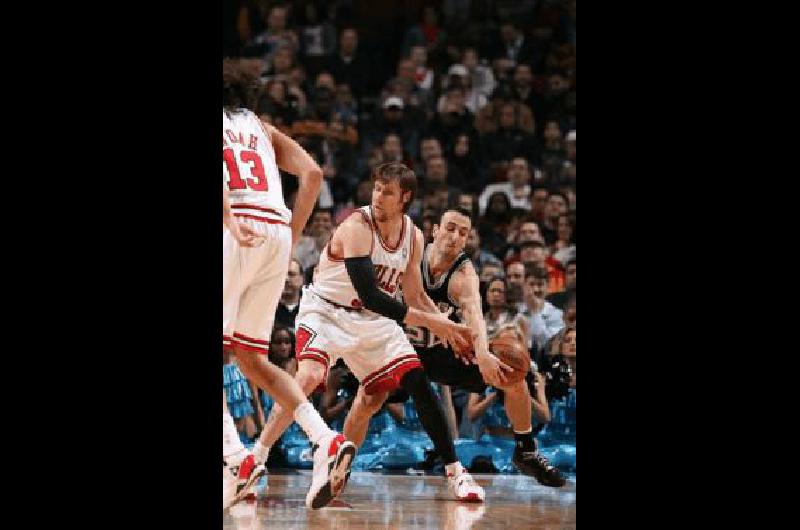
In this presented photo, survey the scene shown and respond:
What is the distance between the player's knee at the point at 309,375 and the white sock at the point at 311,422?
1.66 feet

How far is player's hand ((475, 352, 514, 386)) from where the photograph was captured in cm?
626

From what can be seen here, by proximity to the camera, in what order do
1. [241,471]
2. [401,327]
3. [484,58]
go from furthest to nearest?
[484,58] < [401,327] < [241,471]

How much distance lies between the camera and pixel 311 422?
5.18m

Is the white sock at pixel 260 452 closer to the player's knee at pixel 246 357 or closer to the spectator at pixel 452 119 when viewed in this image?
the player's knee at pixel 246 357

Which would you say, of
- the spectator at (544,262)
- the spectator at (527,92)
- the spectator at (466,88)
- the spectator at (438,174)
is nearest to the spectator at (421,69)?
the spectator at (466,88)

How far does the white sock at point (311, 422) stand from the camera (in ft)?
16.9

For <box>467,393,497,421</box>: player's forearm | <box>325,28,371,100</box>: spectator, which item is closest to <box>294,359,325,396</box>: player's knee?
<box>467,393,497,421</box>: player's forearm

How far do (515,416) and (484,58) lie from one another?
10.7 ft

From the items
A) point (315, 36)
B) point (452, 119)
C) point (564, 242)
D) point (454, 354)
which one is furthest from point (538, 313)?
point (315, 36)

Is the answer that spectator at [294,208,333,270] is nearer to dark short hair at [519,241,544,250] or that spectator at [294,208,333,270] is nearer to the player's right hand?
the player's right hand

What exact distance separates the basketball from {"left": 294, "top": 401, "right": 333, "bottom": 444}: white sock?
153 cm
